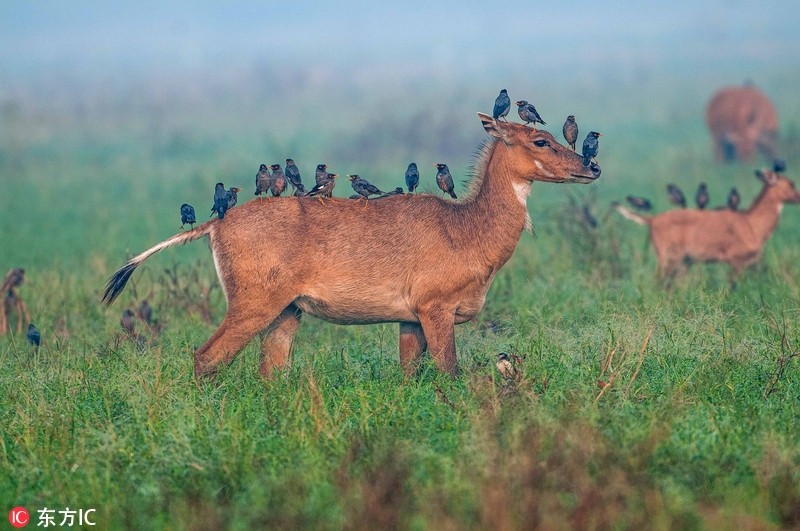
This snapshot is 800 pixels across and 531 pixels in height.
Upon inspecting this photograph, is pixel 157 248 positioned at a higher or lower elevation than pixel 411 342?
higher

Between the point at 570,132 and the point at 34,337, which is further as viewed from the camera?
the point at 34,337

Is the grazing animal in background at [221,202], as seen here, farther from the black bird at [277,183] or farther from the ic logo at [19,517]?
the ic logo at [19,517]

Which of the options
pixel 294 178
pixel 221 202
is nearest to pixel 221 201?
pixel 221 202

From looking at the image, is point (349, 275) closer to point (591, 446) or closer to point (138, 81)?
point (591, 446)

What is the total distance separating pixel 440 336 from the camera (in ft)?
27.1

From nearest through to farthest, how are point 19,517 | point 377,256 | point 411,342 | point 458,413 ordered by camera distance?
point 19,517, point 458,413, point 377,256, point 411,342

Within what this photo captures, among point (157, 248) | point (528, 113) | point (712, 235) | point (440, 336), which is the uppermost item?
point (528, 113)

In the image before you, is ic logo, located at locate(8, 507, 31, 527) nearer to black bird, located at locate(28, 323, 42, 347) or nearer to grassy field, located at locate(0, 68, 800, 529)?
grassy field, located at locate(0, 68, 800, 529)

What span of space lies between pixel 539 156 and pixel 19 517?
158 inches

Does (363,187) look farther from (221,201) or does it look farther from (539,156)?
(539,156)

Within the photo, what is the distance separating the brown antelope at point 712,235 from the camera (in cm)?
1257

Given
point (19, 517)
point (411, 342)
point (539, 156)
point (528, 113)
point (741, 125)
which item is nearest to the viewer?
point (19, 517)

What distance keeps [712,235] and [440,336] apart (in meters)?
5.23

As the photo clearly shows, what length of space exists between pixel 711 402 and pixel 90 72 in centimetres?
7662
